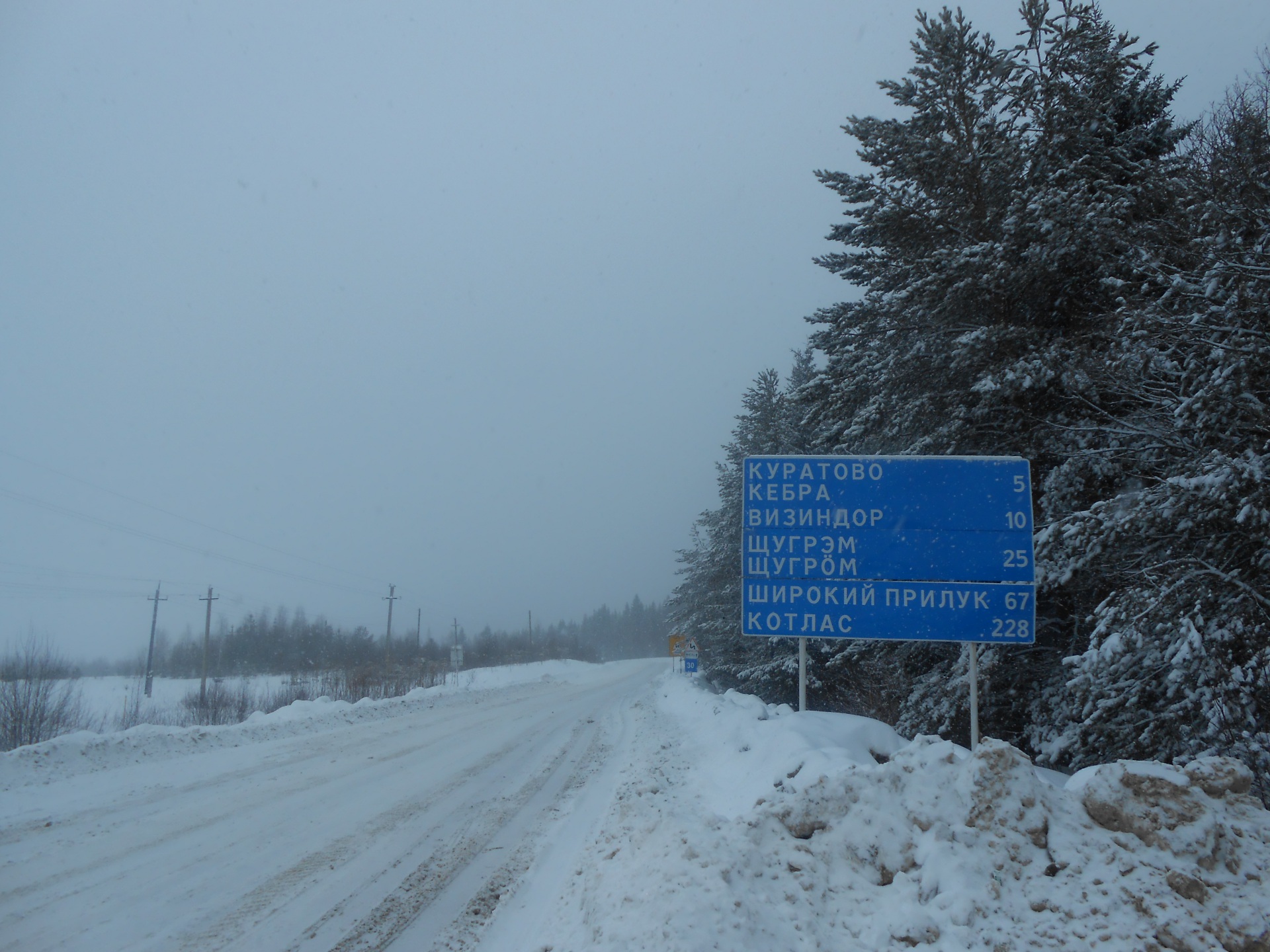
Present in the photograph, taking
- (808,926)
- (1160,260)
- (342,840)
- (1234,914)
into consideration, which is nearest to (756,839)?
(808,926)

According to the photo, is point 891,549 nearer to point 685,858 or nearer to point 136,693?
point 685,858

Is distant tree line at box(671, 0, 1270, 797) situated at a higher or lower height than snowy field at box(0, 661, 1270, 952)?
higher

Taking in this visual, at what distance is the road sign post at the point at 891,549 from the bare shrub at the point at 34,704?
51.3 feet

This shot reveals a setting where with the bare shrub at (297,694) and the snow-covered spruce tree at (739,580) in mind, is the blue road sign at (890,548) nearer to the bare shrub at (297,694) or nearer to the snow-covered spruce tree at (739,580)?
the snow-covered spruce tree at (739,580)

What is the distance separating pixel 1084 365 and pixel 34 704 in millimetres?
21746

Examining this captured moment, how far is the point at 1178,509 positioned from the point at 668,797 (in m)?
6.17

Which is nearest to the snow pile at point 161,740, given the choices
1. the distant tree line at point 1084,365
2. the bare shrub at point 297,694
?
the bare shrub at point 297,694

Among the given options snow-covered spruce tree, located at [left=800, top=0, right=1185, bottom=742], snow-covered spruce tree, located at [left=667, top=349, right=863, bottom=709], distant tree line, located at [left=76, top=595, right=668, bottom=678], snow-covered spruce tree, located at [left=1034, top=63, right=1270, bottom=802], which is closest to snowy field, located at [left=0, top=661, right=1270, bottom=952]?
snow-covered spruce tree, located at [left=1034, top=63, right=1270, bottom=802]

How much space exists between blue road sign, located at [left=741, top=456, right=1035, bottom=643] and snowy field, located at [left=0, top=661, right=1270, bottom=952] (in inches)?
56.0

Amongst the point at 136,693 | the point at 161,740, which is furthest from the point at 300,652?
the point at 161,740

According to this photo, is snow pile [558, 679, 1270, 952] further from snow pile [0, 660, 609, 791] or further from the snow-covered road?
snow pile [0, 660, 609, 791]

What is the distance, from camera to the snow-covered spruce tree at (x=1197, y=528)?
6258 millimetres

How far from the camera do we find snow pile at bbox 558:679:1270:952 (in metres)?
3.42

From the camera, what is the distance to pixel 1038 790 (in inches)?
165
